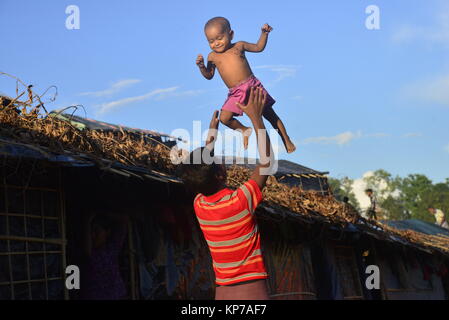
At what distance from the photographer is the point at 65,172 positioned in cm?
556

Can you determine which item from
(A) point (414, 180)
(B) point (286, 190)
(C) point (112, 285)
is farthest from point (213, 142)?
(A) point (414, 180)

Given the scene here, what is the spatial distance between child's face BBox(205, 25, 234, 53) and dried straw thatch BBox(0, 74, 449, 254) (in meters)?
1.73

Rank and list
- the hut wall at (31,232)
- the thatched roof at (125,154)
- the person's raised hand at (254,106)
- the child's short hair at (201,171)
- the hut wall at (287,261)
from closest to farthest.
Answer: the child's short hair at (201,171), the person's raised hand at (254,106), the hut wall at (31,232), the thatched roof at (125,154), the hut wall at (287,261)

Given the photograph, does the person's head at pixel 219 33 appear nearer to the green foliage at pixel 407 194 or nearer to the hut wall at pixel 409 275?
the hut wall at pixel 409 275

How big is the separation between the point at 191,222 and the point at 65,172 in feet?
7.14

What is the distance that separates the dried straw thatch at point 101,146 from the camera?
530 centimetres

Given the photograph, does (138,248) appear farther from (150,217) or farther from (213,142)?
(213,142)

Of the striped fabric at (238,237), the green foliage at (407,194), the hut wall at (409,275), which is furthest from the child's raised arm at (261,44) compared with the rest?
the green foliage at (407,194)

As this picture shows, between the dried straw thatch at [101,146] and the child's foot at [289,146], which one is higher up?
the dried straw thatch at [101,146]

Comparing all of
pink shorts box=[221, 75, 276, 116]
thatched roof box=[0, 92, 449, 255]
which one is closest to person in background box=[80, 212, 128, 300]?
thatched roof box=[0, 92, 449, 255]

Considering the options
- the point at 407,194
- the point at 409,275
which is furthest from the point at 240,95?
the point at 407,194

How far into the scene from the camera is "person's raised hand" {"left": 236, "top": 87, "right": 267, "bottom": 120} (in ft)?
12.2

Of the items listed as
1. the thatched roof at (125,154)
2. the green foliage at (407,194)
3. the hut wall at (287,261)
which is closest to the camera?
the thatched roof at (125,154)

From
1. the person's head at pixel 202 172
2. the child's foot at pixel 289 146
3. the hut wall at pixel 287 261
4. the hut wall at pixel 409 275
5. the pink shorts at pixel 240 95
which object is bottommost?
the hut wall at pixel 409 275
